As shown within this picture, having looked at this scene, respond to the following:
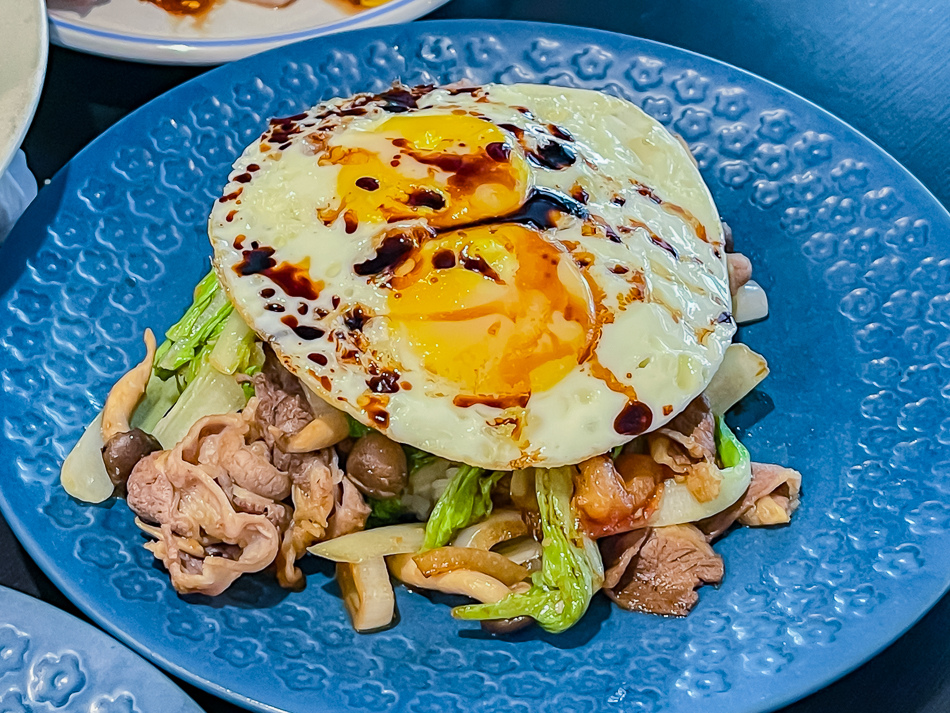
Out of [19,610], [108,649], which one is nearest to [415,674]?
[108,649]

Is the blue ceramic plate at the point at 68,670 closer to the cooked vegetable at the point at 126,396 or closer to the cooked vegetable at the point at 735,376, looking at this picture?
the cooked vegetable at the point at 126,396

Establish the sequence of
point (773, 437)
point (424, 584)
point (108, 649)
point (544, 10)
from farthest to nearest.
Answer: point (544, 10)
point (773, 437)
point (424, 584)
point (108, 649)

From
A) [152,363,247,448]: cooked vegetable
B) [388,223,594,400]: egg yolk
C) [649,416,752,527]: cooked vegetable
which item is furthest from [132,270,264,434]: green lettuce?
[649,416,752,527]: cooked vegetable

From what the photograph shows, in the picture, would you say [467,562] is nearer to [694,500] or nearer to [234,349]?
[694,500]

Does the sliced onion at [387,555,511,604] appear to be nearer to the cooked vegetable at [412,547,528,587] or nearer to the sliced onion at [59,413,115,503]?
the cooked vegetable at [412,547,528,587]

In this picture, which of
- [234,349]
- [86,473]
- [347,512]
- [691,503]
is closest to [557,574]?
[691,503]

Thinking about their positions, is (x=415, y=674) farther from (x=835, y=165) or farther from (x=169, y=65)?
(x=169, y=65)
